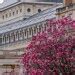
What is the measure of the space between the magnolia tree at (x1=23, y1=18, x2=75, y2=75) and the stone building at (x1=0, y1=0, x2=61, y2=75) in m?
7.56

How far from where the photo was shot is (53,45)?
61312mm

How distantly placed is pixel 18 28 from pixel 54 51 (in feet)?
259

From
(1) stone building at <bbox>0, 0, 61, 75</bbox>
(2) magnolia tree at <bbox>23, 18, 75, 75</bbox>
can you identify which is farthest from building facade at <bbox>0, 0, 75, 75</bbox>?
(2) magnolia tree at <bbox>23, 18, 75, 75</bbox>

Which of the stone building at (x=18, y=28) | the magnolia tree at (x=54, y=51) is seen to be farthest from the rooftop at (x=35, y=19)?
the magnolia tree at (x=54, y=51)

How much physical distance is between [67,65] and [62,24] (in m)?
4.98

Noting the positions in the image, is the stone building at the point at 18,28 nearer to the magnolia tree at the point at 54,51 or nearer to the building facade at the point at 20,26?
the building facade at the point at 20,26

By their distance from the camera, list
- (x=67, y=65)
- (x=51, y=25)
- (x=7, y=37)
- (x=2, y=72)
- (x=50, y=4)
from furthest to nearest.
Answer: (x=50, y=4) < (x=7, y=37) < (x=2, y=72) < (x=51, y=25) < (x=67, y=65)

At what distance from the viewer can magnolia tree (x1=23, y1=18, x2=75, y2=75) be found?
198 ft

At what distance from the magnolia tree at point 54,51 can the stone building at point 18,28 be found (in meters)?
7.56

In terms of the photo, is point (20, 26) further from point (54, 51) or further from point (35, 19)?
point (54, 51)

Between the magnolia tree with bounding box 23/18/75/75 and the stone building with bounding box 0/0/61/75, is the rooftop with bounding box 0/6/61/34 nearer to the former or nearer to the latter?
the stone building with bounding box 0/0/61/75

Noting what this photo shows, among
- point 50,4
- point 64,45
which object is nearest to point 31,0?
point 50,4

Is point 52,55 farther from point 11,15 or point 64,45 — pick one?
point 11,15

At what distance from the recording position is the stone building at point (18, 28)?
71438 mm
